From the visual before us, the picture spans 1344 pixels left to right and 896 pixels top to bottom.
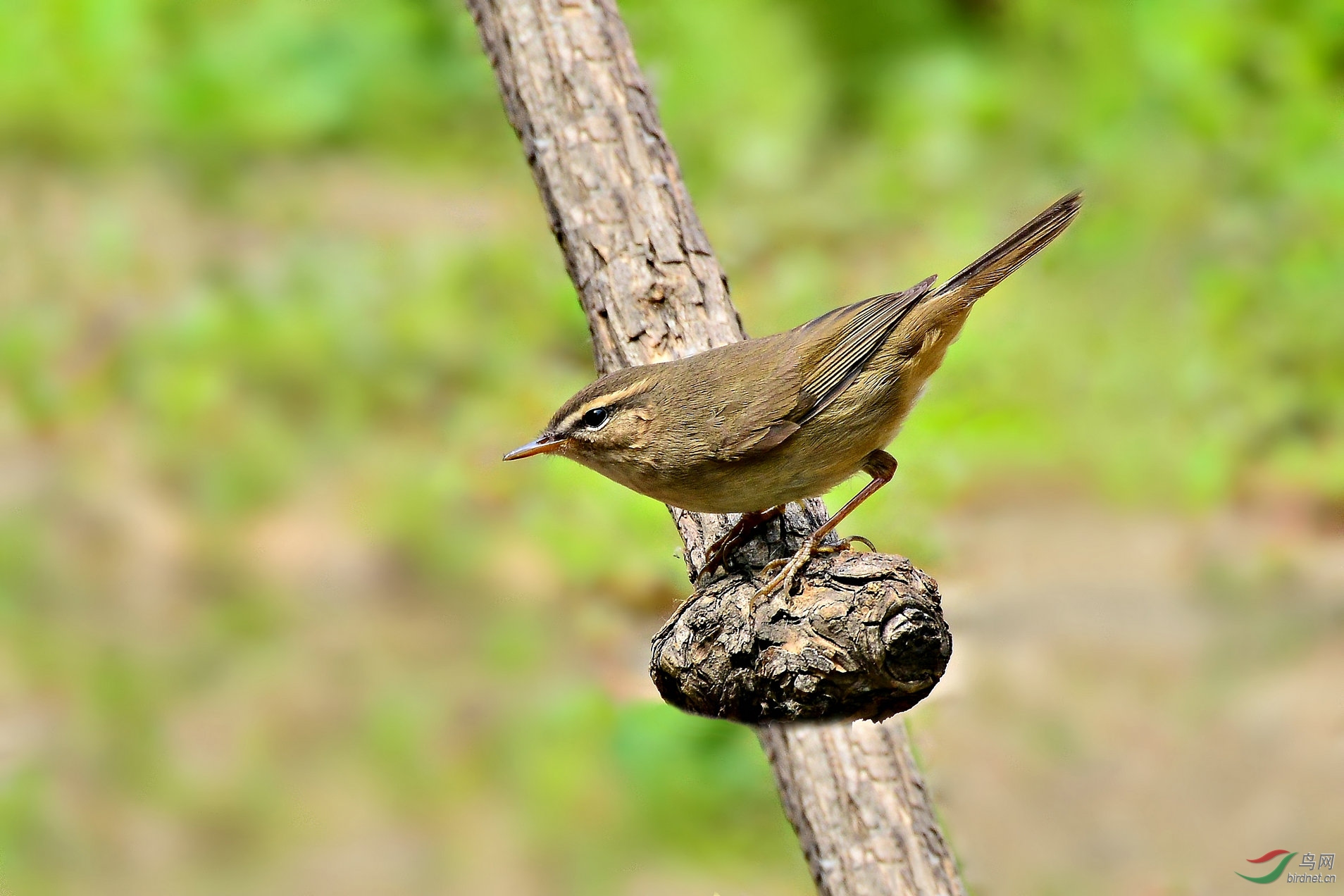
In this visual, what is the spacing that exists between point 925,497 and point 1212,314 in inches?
74.8

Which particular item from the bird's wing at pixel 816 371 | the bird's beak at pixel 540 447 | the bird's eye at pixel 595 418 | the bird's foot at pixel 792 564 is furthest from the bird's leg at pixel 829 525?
the bird's beak at pixel 540 447

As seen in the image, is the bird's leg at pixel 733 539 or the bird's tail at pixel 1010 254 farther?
the bird's tail at pixel 1010 254

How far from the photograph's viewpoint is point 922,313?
3965mm

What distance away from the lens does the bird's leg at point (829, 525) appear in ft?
10.4

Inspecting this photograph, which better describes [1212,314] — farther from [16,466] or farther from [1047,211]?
[16,466]

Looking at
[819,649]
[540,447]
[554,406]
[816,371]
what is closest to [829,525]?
[816,371]

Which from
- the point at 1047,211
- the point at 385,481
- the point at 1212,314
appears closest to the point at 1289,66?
the point at 1212,314

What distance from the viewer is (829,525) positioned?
3.53 metres

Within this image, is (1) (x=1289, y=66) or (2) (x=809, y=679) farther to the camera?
(1) (x=1289, y=66)

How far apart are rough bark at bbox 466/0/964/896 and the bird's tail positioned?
63 cm

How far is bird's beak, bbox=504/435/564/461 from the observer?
3859 millimetres

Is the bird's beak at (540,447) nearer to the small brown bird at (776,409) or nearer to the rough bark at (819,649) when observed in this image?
the small brown bird at (776,409)

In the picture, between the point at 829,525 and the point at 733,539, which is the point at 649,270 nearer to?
the point at 733,539

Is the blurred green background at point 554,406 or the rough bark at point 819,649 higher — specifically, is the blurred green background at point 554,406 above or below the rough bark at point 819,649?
above
